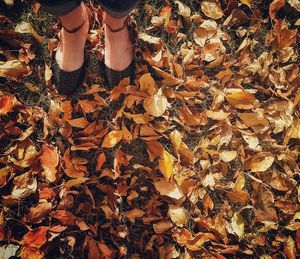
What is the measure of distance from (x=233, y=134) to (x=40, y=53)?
3.22 ft

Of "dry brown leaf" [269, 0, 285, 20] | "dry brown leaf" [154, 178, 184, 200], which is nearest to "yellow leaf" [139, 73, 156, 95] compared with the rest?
"dry brown leaf" [154, 178, 184, 200]

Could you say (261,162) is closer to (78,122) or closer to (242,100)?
(242,100)

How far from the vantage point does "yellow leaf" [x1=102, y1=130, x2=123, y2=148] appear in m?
1.20

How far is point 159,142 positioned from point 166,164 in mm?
119

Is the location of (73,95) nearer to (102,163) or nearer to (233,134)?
(102,163)

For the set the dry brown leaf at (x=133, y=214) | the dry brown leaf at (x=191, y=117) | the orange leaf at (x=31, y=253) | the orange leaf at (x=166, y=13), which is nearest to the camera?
the orange leaf at (x=31, y=253)

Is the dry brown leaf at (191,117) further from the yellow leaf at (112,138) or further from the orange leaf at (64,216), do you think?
the orange leaf at (64,216)

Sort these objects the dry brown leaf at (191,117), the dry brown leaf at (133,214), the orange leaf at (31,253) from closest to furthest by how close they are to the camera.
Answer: the orange leaf at (31,253) < the dry brown leaf at (133,214) < the dry brown leaf at (191,117)

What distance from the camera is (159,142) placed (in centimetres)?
126

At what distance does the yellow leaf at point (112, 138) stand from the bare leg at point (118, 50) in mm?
288

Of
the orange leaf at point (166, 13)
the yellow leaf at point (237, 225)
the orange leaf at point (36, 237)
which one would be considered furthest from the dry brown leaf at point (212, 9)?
the orange leaf at point (36, 237)

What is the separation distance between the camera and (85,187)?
3.81 ft

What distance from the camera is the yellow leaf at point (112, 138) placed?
1.20 m

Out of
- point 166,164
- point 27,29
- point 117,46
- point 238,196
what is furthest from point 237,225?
point 27,29
